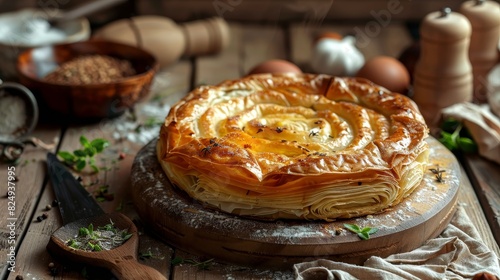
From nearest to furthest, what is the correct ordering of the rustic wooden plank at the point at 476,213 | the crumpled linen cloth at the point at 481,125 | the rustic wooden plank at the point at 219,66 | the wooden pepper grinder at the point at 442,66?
the rustic wooden plank at the point at 476,213
the crumpled linen cloth at the point at 481,125
the wooden pepper grinder at the point at 442,66
the rustic wooden plank at the point at 219,66

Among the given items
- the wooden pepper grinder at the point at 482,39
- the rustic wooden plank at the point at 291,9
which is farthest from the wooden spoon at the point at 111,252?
the rustic wooden plank at the point at 291,9

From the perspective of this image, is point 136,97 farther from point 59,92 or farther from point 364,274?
point 364,274

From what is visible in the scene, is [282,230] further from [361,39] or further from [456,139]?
[361,39]

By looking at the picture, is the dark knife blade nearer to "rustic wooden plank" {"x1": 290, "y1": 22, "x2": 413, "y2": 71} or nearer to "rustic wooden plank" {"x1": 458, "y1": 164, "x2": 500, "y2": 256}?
"rustic wooden plank" {"x1": 458, "y1": 164, "x2": 500, "y2": 256}

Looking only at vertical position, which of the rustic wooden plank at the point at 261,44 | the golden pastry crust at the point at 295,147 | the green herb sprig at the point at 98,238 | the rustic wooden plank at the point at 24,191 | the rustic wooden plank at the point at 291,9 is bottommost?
the rustic wooden plank at the point at 261,44

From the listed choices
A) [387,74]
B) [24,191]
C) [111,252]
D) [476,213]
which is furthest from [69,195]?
[387,74]

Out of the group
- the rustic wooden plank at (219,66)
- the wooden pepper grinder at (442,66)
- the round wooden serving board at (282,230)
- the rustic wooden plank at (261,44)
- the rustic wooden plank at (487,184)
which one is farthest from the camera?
the rustic wooden plank at (261,44)

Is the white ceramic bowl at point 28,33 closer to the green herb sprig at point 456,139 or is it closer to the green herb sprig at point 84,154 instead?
the green herb sprig at point 84,154

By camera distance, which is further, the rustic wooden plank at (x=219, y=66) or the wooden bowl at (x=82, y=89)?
the rustic wooden plank at (x=219, y=66)
